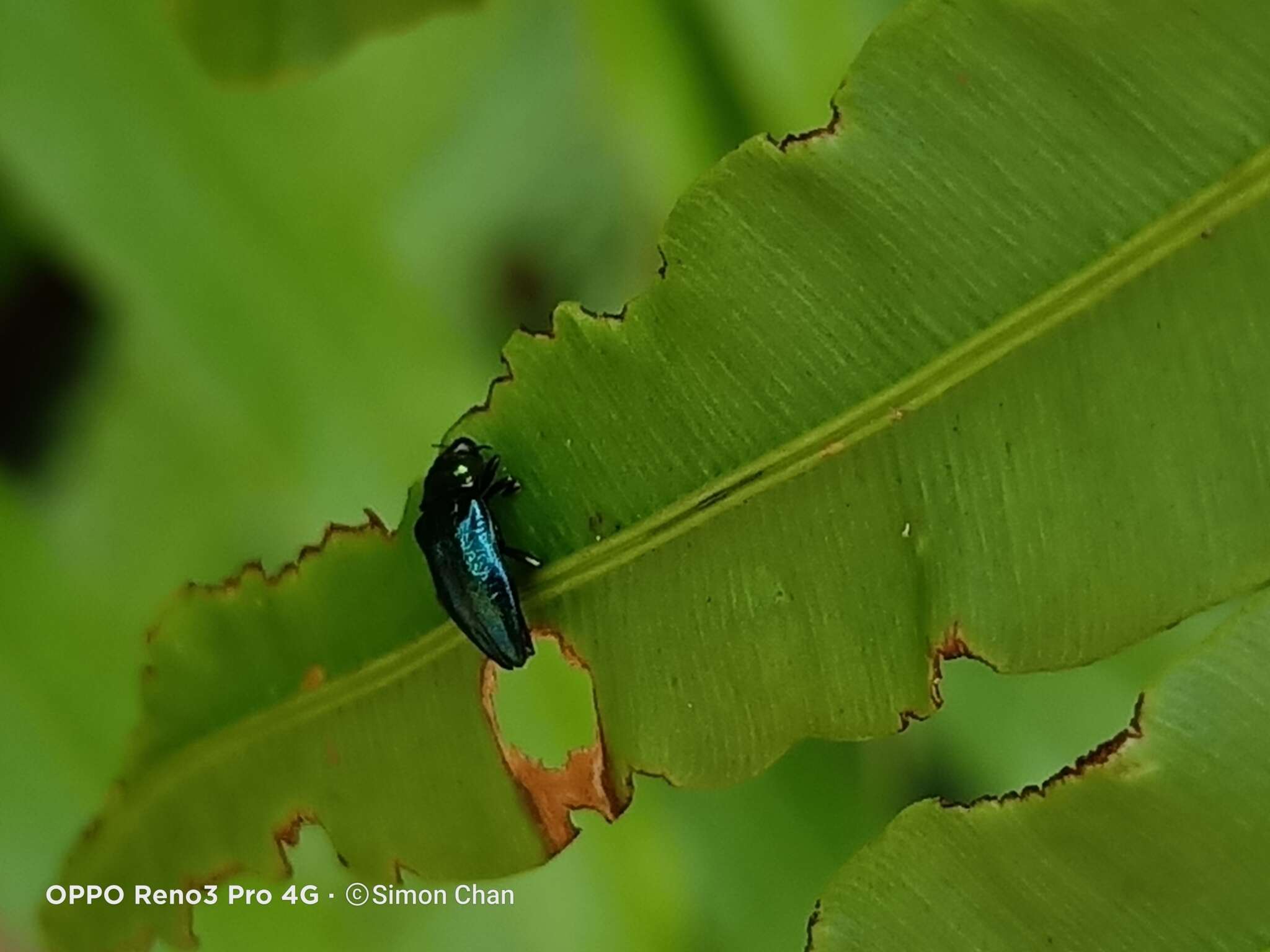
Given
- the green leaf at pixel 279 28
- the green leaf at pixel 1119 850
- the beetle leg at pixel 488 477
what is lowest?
the green leaf at pixel 1119 850

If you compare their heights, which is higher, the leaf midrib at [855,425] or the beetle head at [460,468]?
the beetle head at [460,468]

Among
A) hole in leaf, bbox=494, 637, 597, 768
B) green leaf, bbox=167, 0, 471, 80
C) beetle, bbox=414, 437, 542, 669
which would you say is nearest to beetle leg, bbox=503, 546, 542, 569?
beetle, bbox=414, 437, 542, 669

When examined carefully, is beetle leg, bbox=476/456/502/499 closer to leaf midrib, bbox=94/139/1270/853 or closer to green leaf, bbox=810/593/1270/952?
leaf midrib, bbox=94/139/1270/853

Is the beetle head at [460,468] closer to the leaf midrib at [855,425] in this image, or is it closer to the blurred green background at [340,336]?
the leaf midrib at [855,425]

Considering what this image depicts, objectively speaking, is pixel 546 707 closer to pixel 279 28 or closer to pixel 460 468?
pixel 460 468

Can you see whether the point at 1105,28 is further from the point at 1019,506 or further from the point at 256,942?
the point at 256,942

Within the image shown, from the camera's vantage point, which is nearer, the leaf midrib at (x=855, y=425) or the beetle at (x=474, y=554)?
the leaf midrib at (x=855, y=425)

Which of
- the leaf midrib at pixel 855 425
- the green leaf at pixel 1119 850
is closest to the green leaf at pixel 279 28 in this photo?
the leaf midrib at pixel 855 425
